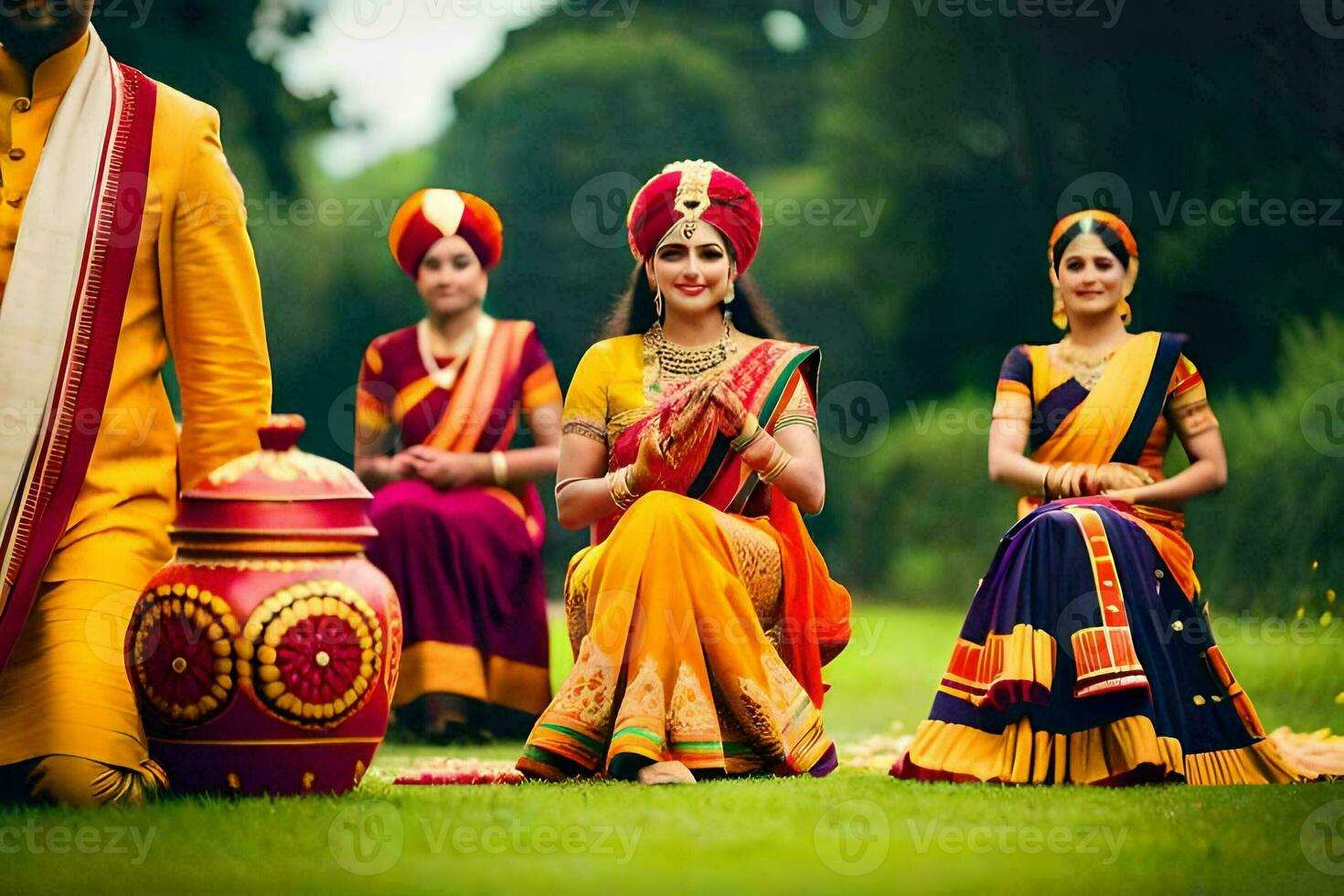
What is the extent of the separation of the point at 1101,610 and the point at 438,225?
3384 mm

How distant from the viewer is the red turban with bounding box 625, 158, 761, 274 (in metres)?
5.20

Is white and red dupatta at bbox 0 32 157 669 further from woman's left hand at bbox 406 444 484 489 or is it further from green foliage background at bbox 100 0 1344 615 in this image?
green foliage background at bbox 100 0 1344 615

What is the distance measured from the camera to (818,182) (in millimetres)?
12242

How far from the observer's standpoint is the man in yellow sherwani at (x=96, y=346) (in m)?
4.38

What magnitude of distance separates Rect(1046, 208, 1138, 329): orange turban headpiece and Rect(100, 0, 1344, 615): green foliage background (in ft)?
11.6

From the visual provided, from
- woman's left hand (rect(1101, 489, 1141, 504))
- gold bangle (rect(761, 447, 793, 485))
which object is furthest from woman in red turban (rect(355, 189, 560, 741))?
woman's left hand (rect(1101, 489, 1141, 504))

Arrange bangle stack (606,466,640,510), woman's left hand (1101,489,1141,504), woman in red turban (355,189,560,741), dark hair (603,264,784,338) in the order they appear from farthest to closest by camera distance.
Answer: woman in red turban (355,189,560,741) → dark hair (603,264,784,338) → woman's left hand (1101,489,1141,504) → bangle stack (606,466,640,510)

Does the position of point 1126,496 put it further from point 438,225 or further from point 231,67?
point 231,67

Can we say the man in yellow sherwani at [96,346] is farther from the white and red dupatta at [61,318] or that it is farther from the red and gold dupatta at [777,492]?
the red and gold dupatta at [777,492]

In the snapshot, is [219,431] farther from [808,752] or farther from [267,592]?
[808,752]

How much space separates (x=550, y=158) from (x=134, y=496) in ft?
26.3

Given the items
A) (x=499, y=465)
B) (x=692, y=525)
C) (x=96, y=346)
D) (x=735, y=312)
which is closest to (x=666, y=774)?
(x=692, y=525)

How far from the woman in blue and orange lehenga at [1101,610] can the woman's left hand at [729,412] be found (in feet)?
2.69

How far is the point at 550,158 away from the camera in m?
12.4
